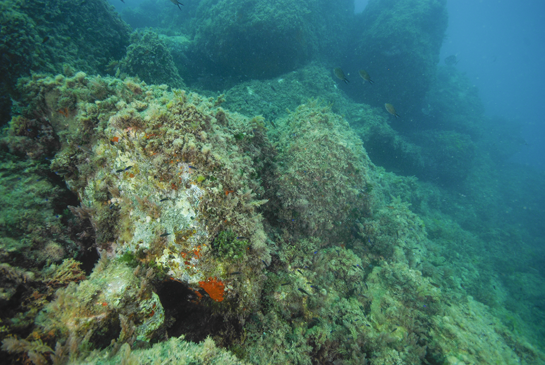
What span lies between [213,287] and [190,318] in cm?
69

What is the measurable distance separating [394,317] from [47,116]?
313 inches

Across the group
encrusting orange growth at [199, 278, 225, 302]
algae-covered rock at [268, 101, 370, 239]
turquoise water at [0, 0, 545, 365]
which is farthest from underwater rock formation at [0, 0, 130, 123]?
encrusting orange growth at [199, 278, 225, 302]

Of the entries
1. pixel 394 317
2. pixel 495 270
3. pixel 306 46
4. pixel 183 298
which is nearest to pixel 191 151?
pixel 183 298

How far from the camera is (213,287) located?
273cm

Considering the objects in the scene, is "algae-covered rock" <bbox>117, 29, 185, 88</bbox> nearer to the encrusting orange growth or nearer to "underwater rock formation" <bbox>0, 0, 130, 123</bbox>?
"underwater rock formation" <bbox>0, 0, 130, 123</bbox>

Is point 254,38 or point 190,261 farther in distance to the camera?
point 254,38

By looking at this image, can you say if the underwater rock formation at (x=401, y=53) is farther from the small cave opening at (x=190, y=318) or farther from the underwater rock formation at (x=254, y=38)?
the small cave opening at (x=190, y=318)

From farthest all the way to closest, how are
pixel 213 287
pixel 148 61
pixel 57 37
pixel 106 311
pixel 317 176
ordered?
pixel 148 61 < pixel 57 37 < pixel 317 176 < pixel 213 287 < pixel 106 311

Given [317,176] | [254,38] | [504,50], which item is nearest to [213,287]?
[317,176]

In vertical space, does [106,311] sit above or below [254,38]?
below

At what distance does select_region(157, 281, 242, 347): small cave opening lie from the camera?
110 inches

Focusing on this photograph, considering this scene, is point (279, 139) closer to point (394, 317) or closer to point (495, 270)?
point (394, 317)

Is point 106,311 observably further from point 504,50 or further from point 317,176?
point 504,50

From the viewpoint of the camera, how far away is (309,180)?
16.1 feet
